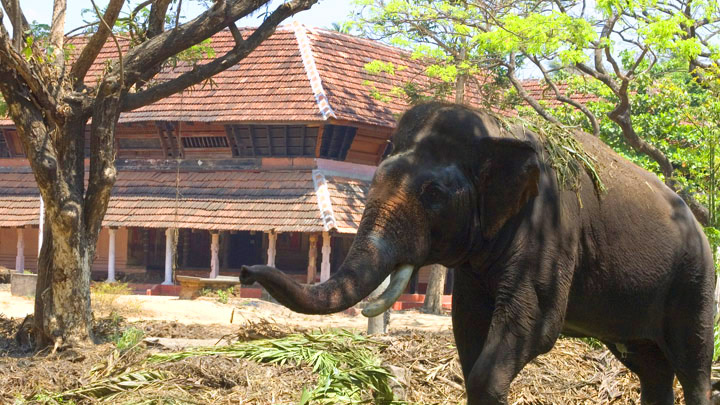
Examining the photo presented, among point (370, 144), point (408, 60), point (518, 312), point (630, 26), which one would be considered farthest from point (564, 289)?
point (408, 60)

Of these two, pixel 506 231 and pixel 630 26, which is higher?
pixel 630 26

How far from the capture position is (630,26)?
19297mm

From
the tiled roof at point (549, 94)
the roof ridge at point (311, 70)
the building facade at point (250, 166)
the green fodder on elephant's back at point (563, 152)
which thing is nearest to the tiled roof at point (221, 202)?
the building facade at point (250, 166)

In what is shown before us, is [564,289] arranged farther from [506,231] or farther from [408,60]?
[408,60]

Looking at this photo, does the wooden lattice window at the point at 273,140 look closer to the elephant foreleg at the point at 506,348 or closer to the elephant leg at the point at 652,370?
the elephant leg at the point at 652,370

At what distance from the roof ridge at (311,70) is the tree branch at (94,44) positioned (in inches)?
401

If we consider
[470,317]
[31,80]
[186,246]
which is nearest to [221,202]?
[186,246]

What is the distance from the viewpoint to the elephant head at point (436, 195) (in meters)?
4.24

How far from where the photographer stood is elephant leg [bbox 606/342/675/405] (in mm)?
6078

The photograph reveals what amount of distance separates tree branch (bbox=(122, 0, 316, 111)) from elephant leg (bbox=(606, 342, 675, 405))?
714cm

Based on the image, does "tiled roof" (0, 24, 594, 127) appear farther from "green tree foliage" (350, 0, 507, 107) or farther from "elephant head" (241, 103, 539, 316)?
"elephant head" (241, 103, 539, 316)

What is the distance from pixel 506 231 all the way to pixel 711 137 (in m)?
8.09

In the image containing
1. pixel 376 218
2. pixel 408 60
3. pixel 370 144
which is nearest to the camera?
pixel 376 218

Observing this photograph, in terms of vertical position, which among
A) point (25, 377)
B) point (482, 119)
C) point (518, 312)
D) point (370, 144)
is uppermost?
point (370, 144)
